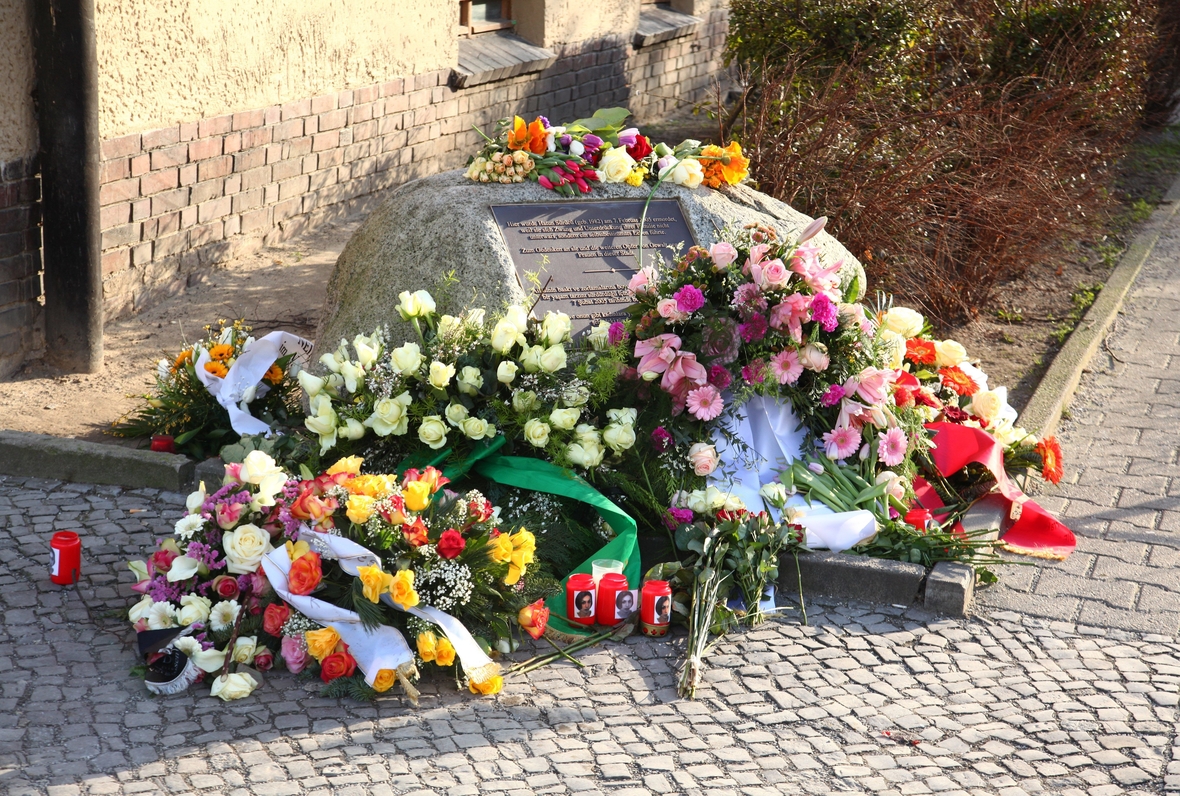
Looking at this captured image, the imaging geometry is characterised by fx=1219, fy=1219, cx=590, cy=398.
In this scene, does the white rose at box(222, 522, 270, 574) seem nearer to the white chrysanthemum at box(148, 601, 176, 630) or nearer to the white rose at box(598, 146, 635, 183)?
the white chrysanthemum at box(148, 601, 176, 630)

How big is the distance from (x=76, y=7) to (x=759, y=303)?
3.23 metres

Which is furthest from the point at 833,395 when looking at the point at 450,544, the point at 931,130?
the point at 931,130

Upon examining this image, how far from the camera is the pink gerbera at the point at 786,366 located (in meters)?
4.21

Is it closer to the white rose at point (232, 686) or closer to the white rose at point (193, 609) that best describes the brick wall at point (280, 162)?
the white rose at point (193, 609)

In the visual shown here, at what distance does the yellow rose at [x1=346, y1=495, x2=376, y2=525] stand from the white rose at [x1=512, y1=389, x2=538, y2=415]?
30.3 inches

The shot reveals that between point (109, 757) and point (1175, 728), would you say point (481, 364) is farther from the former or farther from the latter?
point (1175, 728)

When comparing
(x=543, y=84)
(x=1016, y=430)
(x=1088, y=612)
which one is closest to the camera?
(x=1088, y=612)

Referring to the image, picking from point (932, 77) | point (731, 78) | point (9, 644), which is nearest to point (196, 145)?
point (9, 644)

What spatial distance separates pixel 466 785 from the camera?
9.77ft

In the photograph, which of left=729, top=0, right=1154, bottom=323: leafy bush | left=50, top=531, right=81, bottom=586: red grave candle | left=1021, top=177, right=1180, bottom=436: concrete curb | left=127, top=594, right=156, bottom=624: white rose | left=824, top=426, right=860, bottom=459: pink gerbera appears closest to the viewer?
left=127, top=594, right=156, bottom=624: white rose

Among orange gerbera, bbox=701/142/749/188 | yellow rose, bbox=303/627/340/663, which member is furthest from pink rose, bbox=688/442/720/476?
orange gerbera, bbox=701/142/749/188

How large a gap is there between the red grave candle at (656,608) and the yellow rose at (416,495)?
0.74 m

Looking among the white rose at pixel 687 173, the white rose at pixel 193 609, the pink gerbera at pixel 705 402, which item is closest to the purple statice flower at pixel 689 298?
the pink gerbera at pixel 705 402

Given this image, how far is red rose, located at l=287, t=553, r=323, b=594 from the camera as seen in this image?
3375mm
